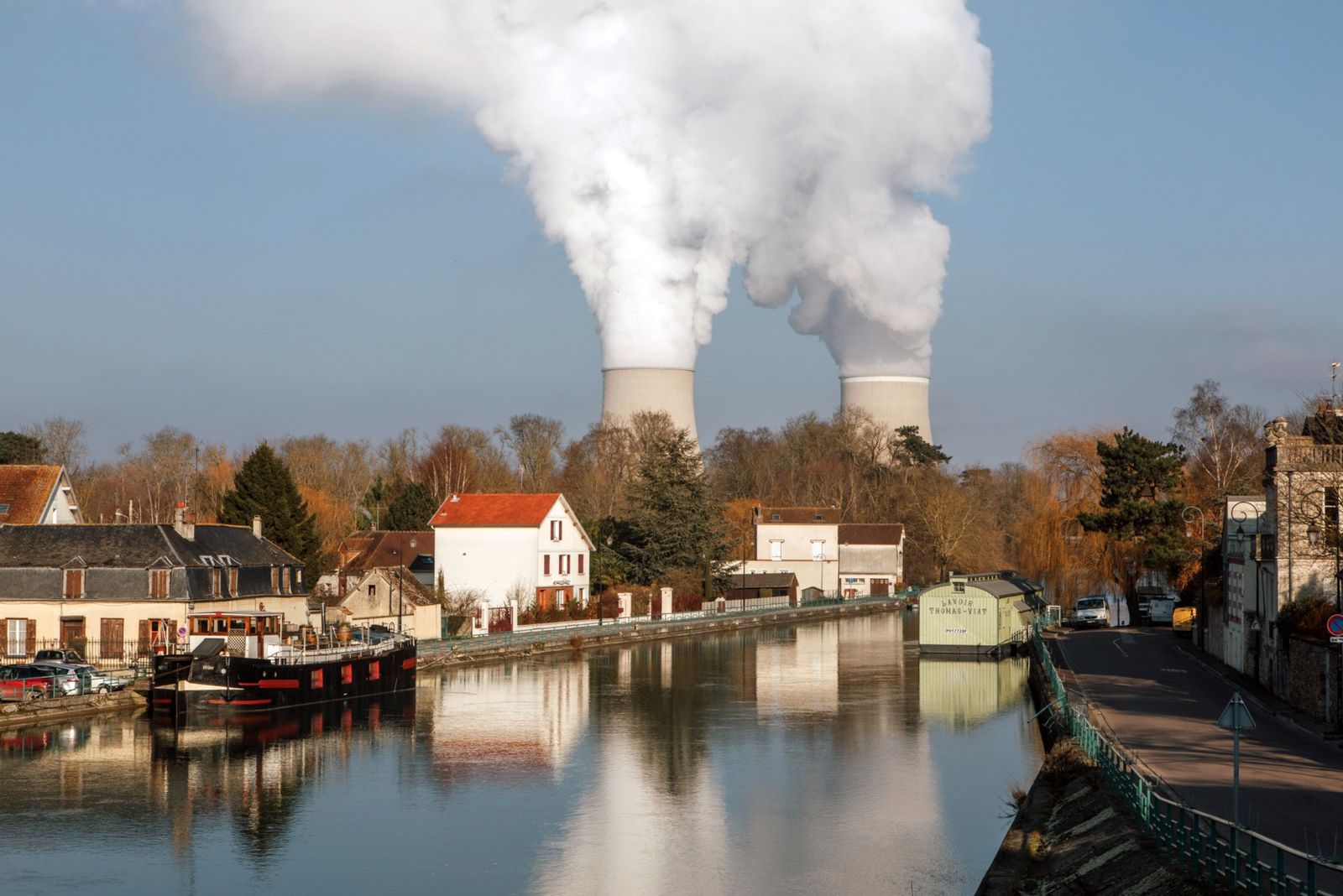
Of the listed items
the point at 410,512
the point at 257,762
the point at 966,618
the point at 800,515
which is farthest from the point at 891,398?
the point at 257,762

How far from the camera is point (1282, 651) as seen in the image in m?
32.5

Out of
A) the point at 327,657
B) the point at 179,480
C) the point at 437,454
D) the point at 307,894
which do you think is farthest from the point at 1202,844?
the point at 437,454

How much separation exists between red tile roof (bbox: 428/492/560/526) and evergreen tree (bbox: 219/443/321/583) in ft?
22.9

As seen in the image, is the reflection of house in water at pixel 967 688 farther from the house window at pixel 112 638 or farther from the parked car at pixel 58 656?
the parked car at pixel 58 656

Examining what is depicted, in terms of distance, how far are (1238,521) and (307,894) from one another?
1274 inches

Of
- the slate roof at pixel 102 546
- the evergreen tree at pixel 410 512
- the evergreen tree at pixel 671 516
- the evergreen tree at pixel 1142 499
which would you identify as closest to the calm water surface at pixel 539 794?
the slate roof at pixel 102 546

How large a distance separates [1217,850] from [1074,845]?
4980 millimetres

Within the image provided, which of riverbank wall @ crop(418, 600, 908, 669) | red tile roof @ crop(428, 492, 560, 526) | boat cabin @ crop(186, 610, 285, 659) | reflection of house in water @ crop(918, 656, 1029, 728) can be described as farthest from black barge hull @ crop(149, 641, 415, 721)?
red tile roof @ crop(428, 492, 560, 526)

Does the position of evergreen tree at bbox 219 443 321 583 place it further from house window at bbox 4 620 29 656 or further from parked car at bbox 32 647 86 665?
parked car at bbox 32 647 86 665

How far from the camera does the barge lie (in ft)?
124

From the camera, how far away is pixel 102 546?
43.8 meters

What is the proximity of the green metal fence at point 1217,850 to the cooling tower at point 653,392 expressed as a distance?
61.7 m

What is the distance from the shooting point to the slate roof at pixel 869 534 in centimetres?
9669

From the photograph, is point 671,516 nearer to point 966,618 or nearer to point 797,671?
point 966,618
